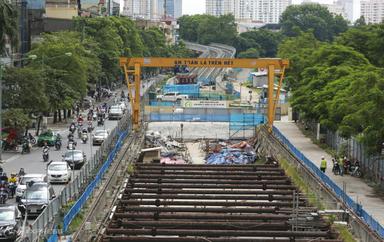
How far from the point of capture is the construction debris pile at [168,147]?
50.4 metres

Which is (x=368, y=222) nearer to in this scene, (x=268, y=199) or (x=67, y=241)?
(x=268, y=199)

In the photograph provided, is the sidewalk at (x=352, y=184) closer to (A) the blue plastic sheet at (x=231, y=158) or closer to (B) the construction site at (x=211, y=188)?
(B) the construction site at (x=211, y=188)

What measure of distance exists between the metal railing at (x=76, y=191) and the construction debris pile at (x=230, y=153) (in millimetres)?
5663

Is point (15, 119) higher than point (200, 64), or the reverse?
point (200, 64)

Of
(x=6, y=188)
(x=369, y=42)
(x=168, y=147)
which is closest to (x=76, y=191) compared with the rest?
(x=6, y=188)

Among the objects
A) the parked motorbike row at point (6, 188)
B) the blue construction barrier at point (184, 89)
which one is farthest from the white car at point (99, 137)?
the blue construction barrier at point (184, 89)

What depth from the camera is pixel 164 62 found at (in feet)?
189

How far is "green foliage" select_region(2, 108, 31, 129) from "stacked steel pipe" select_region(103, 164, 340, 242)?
12112 millimetres

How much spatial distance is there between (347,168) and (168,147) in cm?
1476

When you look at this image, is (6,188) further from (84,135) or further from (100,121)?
(100,121)

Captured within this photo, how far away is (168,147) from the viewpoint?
54938mm

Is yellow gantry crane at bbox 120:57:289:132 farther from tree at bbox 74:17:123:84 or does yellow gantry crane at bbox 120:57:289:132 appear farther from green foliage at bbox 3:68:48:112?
tree at bbox 74:17:123:84

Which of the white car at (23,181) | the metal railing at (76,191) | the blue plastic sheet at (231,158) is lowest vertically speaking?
the blue plastic sheet at (231,158)

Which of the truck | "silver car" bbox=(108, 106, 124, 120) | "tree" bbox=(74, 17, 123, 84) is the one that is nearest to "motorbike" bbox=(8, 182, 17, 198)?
"silver car" bbox=(108, 106, 124, 120)
